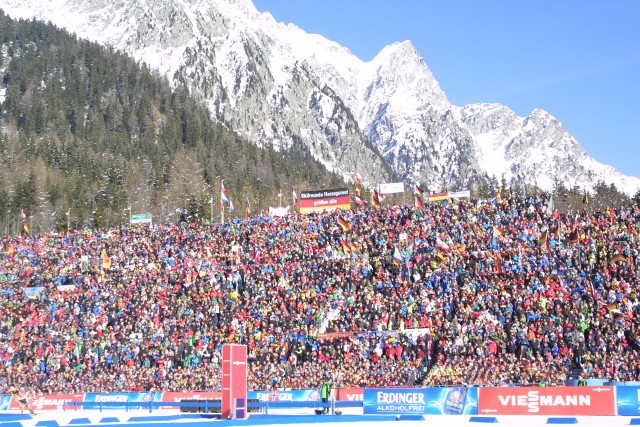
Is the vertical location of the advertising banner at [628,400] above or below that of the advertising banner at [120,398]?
above

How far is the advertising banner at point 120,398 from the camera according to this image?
36.4m

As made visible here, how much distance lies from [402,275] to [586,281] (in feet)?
35.7

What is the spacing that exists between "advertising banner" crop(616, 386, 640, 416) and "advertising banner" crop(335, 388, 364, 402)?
33.9ft

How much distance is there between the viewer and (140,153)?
153750mm

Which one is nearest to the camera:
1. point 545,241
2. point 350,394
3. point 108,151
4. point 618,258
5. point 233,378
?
point 233,378

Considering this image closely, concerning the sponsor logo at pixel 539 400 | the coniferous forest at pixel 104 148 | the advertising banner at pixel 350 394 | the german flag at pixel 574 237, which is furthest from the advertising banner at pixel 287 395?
the coniferous forest at pixel 104 148

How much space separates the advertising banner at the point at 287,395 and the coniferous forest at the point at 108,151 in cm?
7116

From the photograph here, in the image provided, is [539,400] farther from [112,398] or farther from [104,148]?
[104,148]

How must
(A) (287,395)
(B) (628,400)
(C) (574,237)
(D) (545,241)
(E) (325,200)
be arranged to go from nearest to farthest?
(B) (628,400) → (A) (287,395) → (C) (574,237) → (D) (545,241) → (E) (325,200)

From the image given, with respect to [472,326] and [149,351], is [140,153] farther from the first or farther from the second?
[472,326]

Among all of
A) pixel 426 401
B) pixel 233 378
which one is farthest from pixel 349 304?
pixel 233 378

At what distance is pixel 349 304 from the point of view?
4369cm

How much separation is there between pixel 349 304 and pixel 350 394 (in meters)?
11.4

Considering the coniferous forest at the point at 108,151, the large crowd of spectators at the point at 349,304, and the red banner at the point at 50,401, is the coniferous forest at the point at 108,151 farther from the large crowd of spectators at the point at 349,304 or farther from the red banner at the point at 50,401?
the red banner at the point at 50,401
